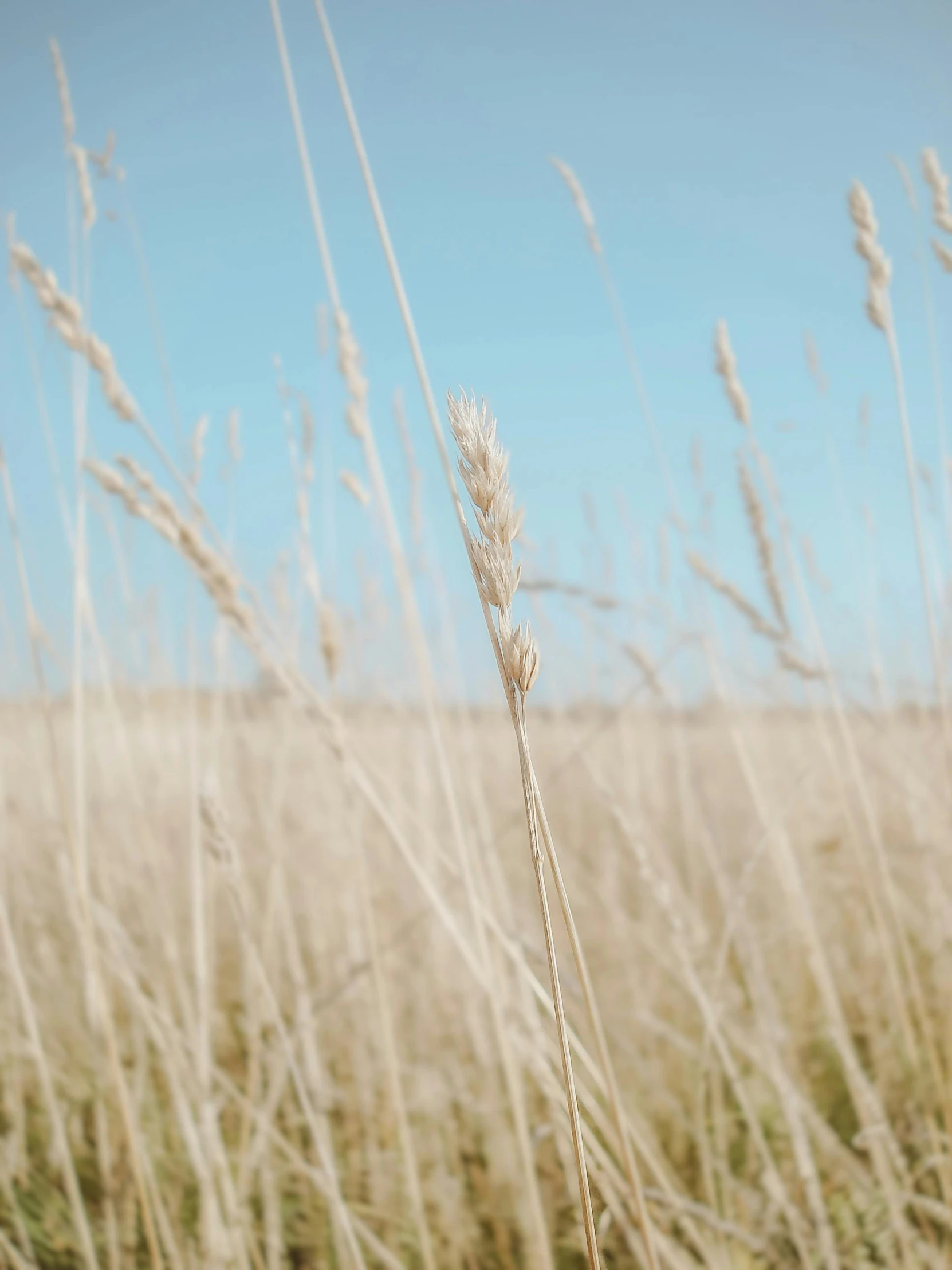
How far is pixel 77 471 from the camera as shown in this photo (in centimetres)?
107

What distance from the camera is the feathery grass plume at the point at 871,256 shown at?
948mm

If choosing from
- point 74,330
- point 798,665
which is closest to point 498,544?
point 74,330

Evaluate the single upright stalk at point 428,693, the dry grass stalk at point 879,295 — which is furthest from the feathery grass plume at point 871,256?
the single upright stalk at point 428,693

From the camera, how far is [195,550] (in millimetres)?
692

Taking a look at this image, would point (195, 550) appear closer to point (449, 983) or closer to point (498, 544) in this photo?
point (498, 544)

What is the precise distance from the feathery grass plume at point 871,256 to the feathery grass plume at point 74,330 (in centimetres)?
78

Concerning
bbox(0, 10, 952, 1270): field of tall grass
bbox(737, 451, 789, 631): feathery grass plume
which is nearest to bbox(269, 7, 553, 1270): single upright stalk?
bbox(0, 10, 952, 1270): field of tall grass

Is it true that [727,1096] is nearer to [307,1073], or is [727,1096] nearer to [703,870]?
[307,1073]

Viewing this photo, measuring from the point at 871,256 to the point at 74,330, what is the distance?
2.72 ft

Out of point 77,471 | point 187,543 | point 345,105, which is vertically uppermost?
point 345,105

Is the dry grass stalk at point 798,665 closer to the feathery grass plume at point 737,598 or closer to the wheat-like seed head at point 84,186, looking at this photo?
the feathery grass plume at point 737,598

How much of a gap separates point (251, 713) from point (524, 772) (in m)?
2.67

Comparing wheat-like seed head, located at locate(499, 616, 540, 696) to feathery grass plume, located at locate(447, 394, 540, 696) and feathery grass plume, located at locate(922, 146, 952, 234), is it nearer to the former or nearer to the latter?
feathery grass plume, located at locate(447, 394, 540, 696)

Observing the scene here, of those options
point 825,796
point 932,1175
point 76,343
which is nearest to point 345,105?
point 76,343
